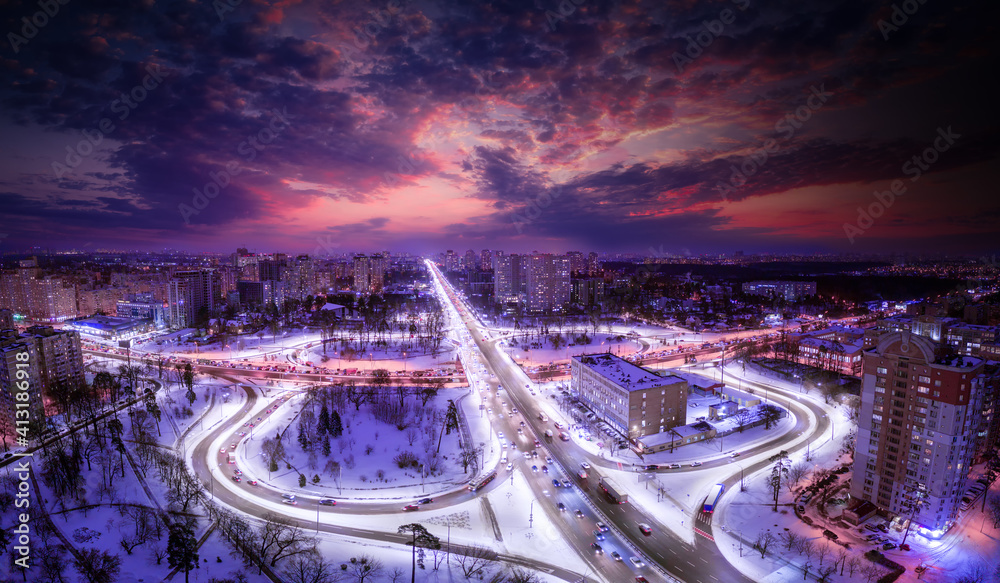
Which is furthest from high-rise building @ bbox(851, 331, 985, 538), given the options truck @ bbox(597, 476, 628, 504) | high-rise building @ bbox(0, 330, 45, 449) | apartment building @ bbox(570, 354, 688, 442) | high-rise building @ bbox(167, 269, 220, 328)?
high-rise building @ bbox(167, 269, 220, 328)

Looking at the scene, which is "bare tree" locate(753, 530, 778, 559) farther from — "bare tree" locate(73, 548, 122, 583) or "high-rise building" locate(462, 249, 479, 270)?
"high-rise building" locate(462, 249, 479, 270)

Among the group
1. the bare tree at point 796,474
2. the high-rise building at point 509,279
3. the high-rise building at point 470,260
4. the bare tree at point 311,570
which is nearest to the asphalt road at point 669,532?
the bare tree at point 796,474

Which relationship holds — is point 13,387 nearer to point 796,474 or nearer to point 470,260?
point 796,474

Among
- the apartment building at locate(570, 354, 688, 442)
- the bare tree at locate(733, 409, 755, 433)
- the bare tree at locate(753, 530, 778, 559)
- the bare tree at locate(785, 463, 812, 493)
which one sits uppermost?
the apartment building at locate(570, 354, 688, 442)

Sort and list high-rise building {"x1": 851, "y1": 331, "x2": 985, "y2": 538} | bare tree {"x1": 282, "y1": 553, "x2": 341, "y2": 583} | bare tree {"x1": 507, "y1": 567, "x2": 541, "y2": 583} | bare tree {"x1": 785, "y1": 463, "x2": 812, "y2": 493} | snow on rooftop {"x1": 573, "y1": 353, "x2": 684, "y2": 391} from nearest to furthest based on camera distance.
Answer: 1. bare tree {"x1": 507, "y1": 567, "x2": 541, "y2": 583}
2. bare tree {"x1": 282, "y1": 553, "x2": 341, "y2": 583}
3. high-rise building {"x1": 851, "y1": 331, "x2": 985, "y2": 538}
4. bare tree {"x1": 785, "y1": 463, "x2": 812, "y2": 493}
5. snow on rooftop {"x1": 573, "y1": 353, "x2": 684, "y2": 391}

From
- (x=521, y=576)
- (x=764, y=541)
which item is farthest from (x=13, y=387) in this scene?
(x=764, y=541)

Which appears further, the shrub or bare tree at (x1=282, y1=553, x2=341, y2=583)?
the shrub

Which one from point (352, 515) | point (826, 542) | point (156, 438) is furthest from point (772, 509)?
point (156, 438)
